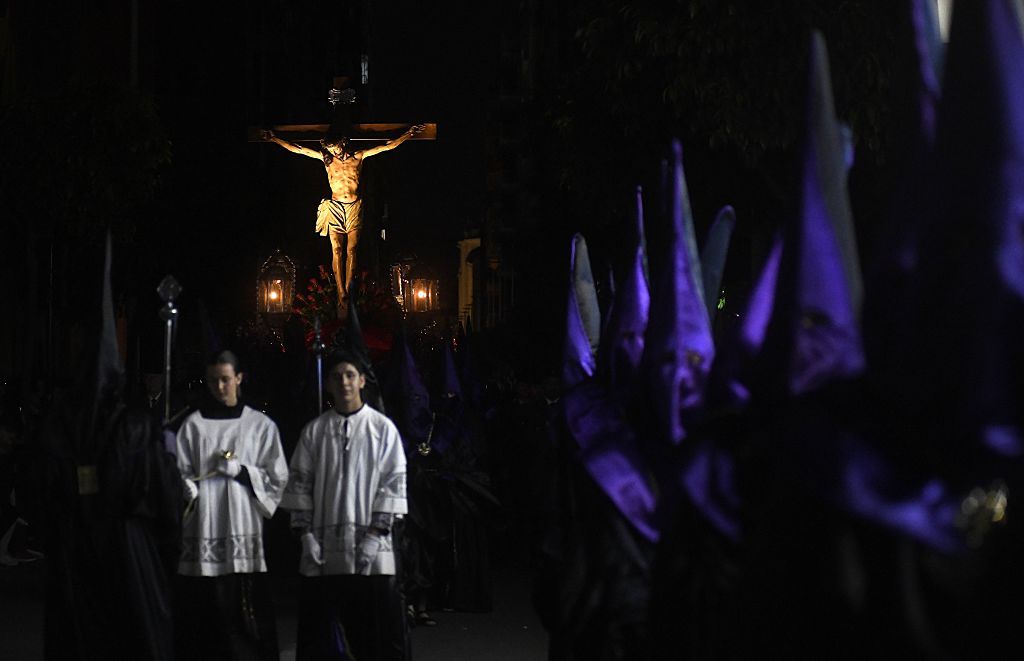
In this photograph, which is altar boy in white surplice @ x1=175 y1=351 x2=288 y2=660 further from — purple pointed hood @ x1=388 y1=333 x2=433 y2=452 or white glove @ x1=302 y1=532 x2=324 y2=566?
purple pointed hood @ x1=388 y1=333 x2=433 y2=452

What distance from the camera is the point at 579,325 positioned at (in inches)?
301

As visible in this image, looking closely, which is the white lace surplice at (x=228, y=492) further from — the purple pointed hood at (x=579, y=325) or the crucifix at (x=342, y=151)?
the crucifix at (x=342, y=151)

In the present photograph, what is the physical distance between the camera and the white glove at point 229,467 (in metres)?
8.66

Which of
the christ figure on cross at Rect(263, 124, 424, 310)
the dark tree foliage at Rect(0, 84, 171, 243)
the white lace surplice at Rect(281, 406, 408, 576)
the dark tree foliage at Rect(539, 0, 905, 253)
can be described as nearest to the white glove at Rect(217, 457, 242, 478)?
the white lace surplice at Rect(281, 406, 408, 576)

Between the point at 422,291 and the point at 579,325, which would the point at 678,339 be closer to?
the point at 579,325

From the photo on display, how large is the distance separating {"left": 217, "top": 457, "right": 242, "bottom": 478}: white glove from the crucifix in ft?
59.8

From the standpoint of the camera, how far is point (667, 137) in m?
14.2

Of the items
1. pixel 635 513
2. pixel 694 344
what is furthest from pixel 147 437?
pixel 694 344

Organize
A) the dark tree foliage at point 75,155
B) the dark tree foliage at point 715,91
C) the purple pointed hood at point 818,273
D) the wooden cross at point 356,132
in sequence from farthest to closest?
the wooden cross at point 356,132, the dark tree foliage at point 75,155, the dark tree foliage at point 715,91, the purple pointed hood at point 818,273

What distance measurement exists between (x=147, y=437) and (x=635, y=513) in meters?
3.55

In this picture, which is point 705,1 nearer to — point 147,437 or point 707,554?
point 147,437

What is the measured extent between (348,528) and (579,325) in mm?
1763

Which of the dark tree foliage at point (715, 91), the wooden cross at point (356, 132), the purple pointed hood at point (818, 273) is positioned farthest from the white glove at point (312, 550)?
the wooden cross at point (356, 132)

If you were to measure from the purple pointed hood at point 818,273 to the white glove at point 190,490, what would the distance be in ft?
18.8
